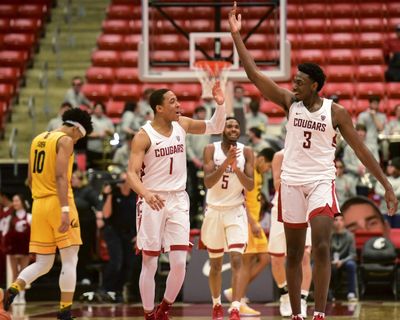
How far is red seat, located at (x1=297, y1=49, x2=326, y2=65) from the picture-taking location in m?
21.0

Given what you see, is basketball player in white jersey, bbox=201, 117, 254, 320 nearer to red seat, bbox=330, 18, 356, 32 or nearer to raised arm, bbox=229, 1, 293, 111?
raised arm, bbox=229, 1, 293, 111

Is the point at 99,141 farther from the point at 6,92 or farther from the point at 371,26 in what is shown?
the point at 371,26

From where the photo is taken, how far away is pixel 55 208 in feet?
32.8

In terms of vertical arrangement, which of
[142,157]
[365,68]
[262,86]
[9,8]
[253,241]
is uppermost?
[9,8]

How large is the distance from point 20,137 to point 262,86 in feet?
40.4

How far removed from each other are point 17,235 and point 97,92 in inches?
247

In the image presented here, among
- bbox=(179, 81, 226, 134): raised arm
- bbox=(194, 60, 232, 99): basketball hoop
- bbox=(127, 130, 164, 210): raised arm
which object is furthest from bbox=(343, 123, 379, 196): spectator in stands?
bbox=(127, 130, 164, 210): raised arm

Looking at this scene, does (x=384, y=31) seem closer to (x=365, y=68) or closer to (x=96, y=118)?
(x=365, y=68)

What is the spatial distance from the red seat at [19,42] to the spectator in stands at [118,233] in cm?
859

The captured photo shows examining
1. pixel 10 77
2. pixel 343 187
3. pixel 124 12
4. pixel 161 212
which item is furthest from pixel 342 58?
pixel 161 212

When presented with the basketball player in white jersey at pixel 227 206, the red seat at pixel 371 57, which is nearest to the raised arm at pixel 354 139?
the basketball player in white jersey at pixel 227 206

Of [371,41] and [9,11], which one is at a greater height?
[9,11]

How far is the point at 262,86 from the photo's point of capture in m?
8.66

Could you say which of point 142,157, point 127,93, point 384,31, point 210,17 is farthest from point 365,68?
point 142,157
